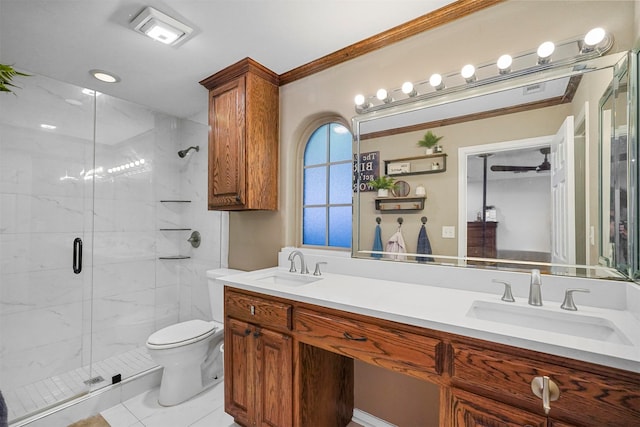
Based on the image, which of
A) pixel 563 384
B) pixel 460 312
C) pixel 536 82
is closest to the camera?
pixel 563 384

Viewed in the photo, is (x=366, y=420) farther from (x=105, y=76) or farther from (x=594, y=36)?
(x=105, y=76)

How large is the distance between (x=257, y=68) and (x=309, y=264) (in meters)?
1.41

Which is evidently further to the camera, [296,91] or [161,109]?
[161,109]

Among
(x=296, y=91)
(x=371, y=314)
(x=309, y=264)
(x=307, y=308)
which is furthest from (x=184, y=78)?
(x=371, y=314)

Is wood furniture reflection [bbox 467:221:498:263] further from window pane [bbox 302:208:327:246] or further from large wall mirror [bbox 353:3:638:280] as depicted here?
window pane [bbox 302:208:327:246]

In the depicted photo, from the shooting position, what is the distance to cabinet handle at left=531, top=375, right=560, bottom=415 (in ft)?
2.65

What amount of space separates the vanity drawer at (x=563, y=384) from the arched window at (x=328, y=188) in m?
1.13

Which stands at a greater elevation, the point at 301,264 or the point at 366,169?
the point at 366,169

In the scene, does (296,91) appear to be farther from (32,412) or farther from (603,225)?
(32,412)

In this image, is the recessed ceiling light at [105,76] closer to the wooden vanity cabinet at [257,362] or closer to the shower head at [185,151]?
the shower head at [185,151]

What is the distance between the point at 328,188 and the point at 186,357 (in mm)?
1511

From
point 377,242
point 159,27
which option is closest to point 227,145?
point 159,27

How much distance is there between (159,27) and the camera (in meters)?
1.56

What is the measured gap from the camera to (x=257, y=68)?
2027mm
